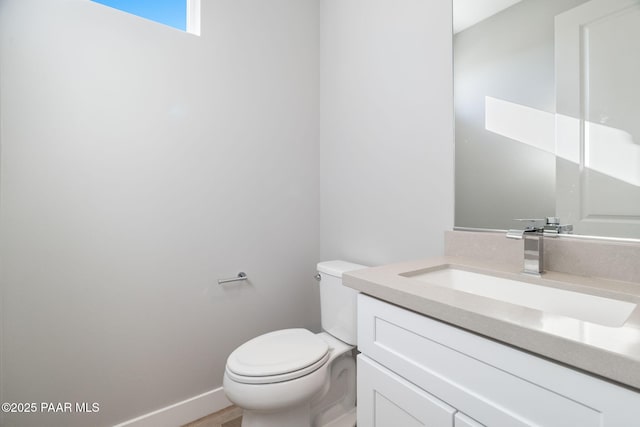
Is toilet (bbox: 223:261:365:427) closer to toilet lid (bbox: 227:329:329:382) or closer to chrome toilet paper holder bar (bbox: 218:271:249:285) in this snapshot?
toilet lid (bbox: 227:329:329:382)

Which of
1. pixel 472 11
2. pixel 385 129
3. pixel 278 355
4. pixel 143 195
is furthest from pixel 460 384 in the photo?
pixel 143 195

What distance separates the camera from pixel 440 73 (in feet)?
4.01

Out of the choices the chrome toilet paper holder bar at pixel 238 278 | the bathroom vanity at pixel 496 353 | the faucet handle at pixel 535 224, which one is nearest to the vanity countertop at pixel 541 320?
the bathroom vanity at pixel 496 353

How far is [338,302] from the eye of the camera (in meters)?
1.47

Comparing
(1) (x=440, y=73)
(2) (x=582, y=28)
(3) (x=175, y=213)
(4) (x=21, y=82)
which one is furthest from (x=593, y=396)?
(4) (x=21, y=82)

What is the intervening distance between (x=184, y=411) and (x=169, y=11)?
206 cm

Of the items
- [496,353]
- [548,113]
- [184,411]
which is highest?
[548,113]

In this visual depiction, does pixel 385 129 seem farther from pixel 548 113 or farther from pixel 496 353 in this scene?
pixel 496 353

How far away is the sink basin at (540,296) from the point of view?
0.67 meters

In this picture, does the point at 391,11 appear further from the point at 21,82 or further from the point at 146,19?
the point at 21,82

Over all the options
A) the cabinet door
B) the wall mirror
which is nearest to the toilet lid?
the cabinet door

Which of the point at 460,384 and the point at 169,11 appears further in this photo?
the point at 169,11

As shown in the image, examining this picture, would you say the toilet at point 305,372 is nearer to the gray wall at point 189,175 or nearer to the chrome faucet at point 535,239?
the gray wall at point 189,175

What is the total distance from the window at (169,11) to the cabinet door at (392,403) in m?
1.74
